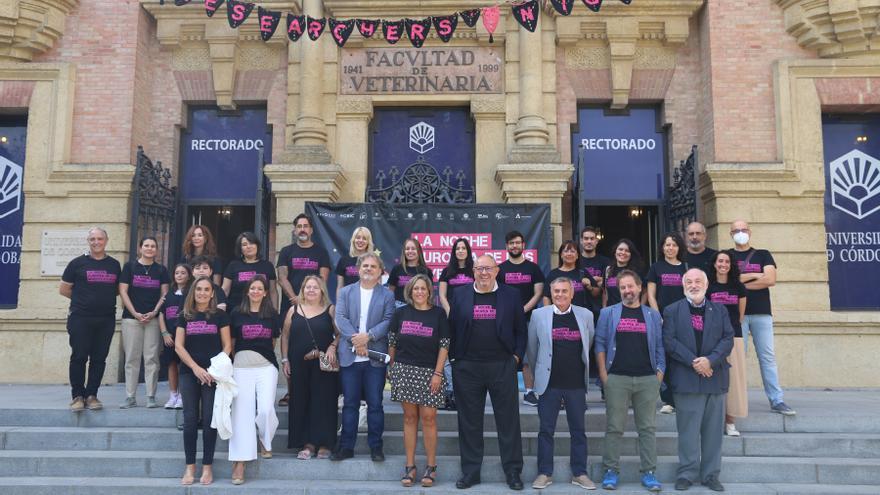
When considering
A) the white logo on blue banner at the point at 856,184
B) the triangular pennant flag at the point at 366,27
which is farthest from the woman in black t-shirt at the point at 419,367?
the white logo on blue banner at the point at 856,184

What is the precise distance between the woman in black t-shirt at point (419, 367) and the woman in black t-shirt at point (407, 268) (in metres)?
1.19

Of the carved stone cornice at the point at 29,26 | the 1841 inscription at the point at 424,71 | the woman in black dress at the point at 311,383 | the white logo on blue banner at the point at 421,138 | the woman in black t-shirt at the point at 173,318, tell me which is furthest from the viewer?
the white logo on blue banner at the point at 421,138

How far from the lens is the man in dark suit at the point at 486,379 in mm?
5777

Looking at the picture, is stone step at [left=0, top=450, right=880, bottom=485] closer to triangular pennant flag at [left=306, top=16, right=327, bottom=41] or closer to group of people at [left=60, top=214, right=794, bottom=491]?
group of people at [left=60, top=214, right=794, bottom=491]

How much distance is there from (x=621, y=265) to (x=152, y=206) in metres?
7.64

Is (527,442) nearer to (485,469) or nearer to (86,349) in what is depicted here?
(485,469)

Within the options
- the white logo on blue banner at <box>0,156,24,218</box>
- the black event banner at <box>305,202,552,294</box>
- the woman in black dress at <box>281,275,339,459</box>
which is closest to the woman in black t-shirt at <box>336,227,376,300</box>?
the woman in black dress at <box>281,275,339,459</box>

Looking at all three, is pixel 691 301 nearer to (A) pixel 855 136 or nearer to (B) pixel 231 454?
(B) pixel 231 454

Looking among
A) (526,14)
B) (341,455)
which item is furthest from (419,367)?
(526,14)

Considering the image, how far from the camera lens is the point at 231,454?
5867 millimetres

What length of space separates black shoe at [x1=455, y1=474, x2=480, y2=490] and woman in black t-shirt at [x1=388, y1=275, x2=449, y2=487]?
0.84 ft

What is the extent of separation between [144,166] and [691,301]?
8.50 metres

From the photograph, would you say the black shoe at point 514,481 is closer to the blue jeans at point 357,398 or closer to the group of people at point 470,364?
the group of people at point 470,364

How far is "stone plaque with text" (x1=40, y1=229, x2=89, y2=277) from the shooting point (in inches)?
404
